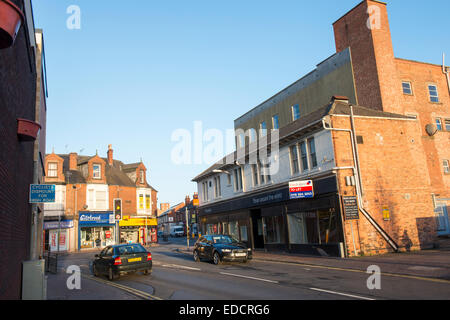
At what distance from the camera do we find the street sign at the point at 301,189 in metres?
21.1

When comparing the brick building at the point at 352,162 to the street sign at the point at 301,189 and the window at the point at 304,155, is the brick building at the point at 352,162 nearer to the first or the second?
the window at the point at 304,155

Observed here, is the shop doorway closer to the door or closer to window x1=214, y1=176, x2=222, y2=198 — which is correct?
window x1=214, y1=176, x2=222, y2=198

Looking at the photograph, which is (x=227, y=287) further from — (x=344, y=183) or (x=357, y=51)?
(x=357, y=51)

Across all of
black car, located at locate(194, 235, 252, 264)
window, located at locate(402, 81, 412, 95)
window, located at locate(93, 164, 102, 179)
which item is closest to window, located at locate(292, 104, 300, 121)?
window, located at locate(402, 81, 412, 95)

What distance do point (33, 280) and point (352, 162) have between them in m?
17.1

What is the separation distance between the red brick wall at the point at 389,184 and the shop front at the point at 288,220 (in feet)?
3.28

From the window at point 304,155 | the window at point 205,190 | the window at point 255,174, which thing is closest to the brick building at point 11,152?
the window at point 304,155

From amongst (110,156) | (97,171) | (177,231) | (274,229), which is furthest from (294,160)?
(177,231)

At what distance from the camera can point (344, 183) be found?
19.9m

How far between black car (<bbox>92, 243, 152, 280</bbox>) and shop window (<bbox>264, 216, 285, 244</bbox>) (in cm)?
1188

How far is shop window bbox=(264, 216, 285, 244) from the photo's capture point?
25.0 metres

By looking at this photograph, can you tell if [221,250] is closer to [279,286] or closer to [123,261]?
[123,261]

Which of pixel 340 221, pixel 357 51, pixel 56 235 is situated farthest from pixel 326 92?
pixel 56 235
